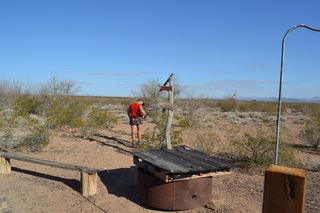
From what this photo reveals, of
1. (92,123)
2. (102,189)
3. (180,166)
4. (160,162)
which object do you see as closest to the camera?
(180,166)

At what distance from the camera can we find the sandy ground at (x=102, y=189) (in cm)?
472

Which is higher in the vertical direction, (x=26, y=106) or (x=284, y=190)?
(x=284, y=190)

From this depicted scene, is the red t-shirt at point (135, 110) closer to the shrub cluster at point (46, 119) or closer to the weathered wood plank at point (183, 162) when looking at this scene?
the shrub cluster at point (46, 119)

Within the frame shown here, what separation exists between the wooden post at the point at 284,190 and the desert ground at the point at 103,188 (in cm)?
341

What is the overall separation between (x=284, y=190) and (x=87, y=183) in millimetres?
4447

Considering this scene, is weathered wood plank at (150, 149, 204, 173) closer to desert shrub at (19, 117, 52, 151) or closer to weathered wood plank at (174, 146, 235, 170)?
weathered wood plank at (174, 146, 235, 170)

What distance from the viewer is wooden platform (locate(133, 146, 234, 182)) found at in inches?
165

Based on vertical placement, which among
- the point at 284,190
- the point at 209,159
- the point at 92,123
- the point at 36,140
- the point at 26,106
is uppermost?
the point at 284,190

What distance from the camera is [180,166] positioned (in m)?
4.34

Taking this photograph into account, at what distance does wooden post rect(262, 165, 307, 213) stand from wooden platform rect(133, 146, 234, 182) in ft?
8.72

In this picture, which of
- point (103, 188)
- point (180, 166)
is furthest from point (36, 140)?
point (180, 166)

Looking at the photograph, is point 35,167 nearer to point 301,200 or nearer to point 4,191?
point 4,191

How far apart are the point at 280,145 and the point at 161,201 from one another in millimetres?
4402

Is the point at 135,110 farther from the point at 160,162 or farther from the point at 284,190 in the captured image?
the point at 284,190
